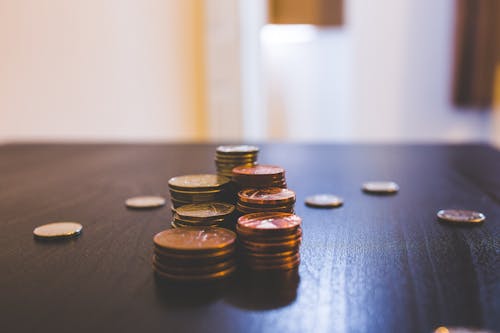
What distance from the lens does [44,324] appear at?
0.40m

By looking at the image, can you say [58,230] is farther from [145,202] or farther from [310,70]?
[310,70]

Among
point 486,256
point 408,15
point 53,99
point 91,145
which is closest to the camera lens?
point 486,256

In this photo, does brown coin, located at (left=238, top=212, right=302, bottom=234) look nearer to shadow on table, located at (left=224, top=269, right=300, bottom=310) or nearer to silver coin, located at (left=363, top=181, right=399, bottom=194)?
shadow on table, located at (left=224, top=269, right=300, bottom=310)

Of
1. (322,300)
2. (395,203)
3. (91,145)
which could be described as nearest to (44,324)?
(322,300)

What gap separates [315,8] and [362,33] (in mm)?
329

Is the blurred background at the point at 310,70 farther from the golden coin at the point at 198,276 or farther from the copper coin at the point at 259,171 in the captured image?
the golden coin at the point at 198,276

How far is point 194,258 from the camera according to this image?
474 millimetres

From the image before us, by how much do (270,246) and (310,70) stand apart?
2938 millimetres

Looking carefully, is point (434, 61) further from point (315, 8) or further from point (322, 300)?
point (322, 300)

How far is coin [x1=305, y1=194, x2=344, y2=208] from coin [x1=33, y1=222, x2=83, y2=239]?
343 mm

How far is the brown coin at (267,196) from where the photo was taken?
583mm

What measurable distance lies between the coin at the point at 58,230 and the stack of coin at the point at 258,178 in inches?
8.3

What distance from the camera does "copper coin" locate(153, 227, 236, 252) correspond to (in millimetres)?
476

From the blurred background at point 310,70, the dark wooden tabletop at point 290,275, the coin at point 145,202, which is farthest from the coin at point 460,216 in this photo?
the blurred background at point 310,70
